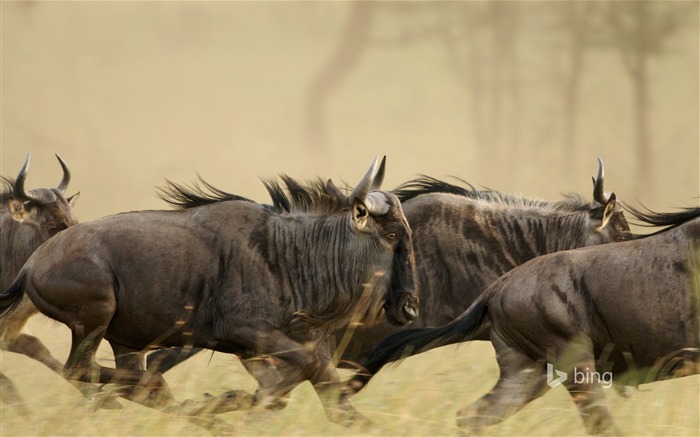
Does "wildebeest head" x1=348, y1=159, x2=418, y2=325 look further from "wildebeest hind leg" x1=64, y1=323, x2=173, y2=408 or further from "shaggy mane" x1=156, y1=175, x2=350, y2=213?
"wildebeest hind leg" x1=64, y1=323, x2=173, y2=408

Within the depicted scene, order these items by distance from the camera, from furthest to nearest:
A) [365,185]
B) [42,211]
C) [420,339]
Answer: [42,211]
[365,185]
[420,339]

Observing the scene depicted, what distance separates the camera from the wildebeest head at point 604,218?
22.1 feet

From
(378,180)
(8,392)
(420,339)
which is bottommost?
(8,392)

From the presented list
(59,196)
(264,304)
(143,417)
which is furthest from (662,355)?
(59,196)

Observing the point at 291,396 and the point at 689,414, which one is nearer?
the point at 689,414

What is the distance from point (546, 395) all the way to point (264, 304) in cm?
124

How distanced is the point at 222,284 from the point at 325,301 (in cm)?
45

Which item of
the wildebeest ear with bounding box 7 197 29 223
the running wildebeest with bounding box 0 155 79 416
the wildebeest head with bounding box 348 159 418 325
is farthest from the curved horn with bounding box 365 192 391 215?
the wildebeest ear with bounding box 7 197 29 223

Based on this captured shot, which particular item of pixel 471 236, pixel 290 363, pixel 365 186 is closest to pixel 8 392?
pixel 290 363

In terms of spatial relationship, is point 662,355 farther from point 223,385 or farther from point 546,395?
point 223,385

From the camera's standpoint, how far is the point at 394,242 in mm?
5543

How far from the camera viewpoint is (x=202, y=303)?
5590 mm

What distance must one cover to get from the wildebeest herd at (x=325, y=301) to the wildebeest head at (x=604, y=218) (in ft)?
4.14

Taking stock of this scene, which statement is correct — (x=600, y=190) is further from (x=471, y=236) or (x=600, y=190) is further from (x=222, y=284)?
(x=222, y=284)
